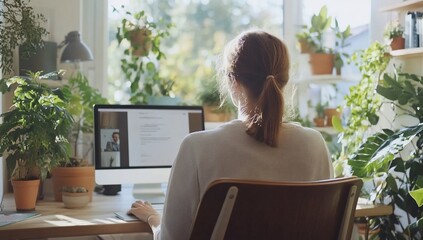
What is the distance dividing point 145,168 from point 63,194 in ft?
1.25

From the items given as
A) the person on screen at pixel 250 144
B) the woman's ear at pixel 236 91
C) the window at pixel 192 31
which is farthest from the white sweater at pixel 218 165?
the window at pixel 192 31

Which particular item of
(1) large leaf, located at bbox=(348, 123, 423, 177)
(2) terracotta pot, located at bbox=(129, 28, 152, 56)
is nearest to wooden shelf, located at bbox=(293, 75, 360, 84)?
(1) large leaf, located at bbox=(348, 123, 423, 177)

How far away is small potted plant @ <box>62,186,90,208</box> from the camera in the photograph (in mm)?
2064

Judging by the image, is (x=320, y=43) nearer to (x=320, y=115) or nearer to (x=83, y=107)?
(x=320, y=115)

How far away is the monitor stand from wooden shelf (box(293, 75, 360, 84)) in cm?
116

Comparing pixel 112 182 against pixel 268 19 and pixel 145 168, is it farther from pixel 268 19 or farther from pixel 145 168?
pixel 268 19

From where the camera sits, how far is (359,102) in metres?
2.79

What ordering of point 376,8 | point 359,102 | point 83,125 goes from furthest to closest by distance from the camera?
point 376,8, point 359,102, point 83,125

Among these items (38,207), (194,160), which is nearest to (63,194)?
(38,207)

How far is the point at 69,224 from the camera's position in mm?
1749

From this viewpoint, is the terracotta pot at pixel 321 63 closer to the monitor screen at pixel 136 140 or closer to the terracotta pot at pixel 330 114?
the terracotta pot at pixel 330 114

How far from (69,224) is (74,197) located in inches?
12.7

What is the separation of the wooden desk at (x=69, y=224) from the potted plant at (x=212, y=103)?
1.03 meters

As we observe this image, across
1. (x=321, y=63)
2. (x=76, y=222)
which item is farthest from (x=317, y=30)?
(x=76, y=222)
